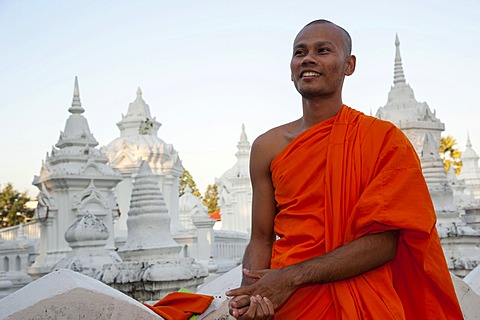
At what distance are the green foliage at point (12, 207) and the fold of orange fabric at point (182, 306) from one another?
32345mm

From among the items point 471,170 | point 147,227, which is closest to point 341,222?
point 147,227

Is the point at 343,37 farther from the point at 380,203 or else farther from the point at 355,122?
the point at 380,203

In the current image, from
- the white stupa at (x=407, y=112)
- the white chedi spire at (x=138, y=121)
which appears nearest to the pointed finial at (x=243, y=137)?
the white chedi spire at (x=138, y=121)

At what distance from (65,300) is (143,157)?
17.5 m

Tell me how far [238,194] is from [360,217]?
78.8ft

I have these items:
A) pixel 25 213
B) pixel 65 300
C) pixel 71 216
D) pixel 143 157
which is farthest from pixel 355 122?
pixel 25 213

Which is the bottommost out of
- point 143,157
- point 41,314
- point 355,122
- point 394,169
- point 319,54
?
point 41,314

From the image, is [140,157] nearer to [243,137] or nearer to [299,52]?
[243,137]

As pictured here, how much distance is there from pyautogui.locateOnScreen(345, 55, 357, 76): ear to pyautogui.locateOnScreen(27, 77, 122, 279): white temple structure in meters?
11.7

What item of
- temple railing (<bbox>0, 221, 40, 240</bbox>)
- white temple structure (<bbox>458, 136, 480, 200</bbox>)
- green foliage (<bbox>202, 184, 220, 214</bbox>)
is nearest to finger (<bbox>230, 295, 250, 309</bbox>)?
temple railing (<bbox>0, 221, 40, 240</bbox>)

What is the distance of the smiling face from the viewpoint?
2.13m

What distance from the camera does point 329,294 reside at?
→ 6.47ft

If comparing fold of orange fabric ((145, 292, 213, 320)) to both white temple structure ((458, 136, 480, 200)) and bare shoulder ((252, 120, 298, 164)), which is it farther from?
white temple structure ((458, 136, 480, 200))

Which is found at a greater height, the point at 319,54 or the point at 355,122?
the point at 319,54
